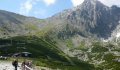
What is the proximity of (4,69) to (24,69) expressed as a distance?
9.39 meters

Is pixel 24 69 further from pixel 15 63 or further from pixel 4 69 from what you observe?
pixel 4 69

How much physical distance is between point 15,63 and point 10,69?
263 inches

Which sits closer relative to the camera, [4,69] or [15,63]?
[15,63]

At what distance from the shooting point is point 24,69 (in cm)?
5566

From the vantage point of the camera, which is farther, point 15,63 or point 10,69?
point 10,69

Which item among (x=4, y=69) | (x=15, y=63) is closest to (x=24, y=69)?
(x=15, y=63)

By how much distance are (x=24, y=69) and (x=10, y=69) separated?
9831 millimetres

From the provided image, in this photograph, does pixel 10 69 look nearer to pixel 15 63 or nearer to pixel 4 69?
pixel 4 69

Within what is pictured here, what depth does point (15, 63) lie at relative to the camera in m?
58.4

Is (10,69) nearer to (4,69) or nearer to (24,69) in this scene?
(4,69)

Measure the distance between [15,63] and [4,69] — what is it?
612 centimetres

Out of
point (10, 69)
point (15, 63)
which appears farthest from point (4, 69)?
point (15, 63)

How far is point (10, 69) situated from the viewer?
6450cm
